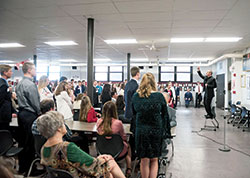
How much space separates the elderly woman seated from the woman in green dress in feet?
2.42

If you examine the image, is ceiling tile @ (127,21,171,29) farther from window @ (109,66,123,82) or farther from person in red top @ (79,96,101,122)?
window @ (109,66,123,82)

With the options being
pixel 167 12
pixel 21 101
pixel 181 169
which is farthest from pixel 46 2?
pixel 181 169

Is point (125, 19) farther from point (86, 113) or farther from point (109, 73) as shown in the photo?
point (109, 73)

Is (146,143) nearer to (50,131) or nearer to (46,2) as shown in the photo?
(50,131)

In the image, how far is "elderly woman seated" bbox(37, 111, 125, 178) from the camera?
1.66 m

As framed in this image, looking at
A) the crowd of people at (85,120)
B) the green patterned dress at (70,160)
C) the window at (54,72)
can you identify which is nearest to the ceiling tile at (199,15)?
the crowd of people at (85,120)

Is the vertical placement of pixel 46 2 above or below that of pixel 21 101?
above

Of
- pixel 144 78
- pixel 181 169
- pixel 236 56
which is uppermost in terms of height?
pixel 236 56

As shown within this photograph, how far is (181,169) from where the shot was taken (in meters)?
3.48

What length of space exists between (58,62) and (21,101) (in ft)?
43.1

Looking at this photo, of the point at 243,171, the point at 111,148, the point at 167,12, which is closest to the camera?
the point at 111,148

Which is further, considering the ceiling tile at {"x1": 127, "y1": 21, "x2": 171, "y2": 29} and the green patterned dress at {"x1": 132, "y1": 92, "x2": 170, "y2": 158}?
the ceiling tile at {"x1": 127, "y1": 21, "x2": 171, "y2": 29}

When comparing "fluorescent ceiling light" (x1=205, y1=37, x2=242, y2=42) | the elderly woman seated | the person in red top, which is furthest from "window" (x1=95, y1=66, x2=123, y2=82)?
the elderly woman seated

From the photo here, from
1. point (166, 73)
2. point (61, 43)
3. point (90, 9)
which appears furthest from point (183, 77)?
point (90, 9)
